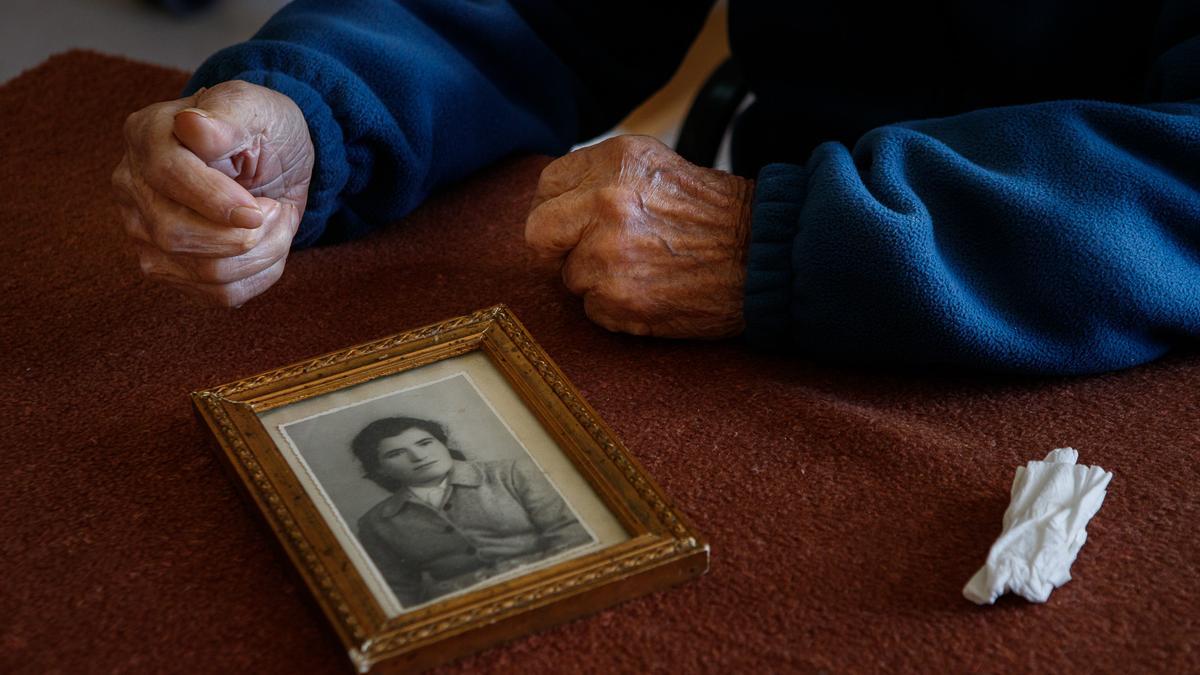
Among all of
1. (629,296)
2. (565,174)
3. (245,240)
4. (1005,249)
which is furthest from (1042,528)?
(245,240)

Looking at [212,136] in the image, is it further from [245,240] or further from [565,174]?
[565,174]

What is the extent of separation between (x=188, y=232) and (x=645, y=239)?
0.99ft

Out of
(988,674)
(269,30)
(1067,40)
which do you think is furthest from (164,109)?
(1067,40)

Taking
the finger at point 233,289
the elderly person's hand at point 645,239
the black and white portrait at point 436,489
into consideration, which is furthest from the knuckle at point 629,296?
the finger at point 233,289

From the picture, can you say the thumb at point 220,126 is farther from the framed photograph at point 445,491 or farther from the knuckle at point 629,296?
the knuckle at point 629,296

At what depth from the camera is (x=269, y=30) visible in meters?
1.01

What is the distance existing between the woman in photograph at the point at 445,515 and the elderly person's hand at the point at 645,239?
0.62ft

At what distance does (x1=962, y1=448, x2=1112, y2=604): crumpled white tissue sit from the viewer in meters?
0.63

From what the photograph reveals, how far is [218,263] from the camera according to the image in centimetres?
81

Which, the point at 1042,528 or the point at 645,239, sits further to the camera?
the point at 645,239

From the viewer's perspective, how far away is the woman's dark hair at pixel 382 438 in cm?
67

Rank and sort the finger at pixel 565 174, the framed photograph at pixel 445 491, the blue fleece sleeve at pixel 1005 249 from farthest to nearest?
the finger at pixel 565 174, the blue fleece sleeve at pixel 1005 249, the framed photograph at pixel 445 491

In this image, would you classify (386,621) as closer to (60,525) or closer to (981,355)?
(60,525)

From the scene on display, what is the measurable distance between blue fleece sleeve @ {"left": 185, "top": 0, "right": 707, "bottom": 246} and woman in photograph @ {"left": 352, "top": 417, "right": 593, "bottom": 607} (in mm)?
304
